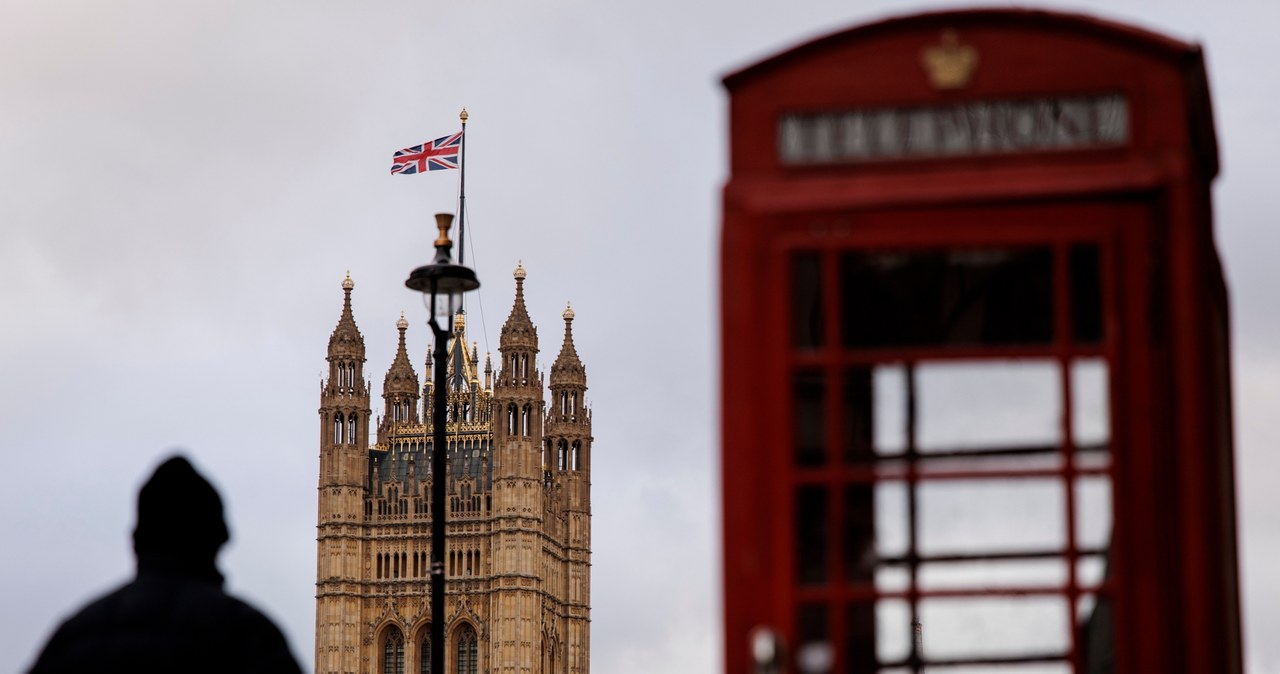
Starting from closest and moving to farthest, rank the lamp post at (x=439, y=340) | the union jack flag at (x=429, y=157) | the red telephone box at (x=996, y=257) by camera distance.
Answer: the red telephone box at (x=996, y=257)
the lamp post at (x=439, y=340)
the union jack flag at (x=429, y=157)

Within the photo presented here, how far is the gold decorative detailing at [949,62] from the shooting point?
19.4ft

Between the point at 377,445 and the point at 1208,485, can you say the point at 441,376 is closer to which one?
the point at 1208,485

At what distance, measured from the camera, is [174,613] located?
6.38 m

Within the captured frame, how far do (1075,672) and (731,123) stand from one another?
144 cm

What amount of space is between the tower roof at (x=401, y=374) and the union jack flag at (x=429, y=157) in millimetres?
27570

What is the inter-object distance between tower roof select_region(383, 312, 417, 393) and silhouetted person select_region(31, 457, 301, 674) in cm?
9062

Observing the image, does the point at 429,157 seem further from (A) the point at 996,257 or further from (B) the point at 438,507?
(A) the point at 996,257

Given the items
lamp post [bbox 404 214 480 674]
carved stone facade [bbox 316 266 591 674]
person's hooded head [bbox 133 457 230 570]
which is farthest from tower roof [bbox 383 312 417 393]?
person's hooded head [bbox 133 457 230 570]

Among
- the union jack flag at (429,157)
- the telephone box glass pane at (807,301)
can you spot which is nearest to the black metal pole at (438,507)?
the telephone box glass pane at (807,301)

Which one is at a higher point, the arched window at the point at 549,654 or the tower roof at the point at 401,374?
the tower roof at the point at 401,374

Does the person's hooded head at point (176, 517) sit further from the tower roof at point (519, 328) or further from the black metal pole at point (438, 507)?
the tower roof at point (519, 328)

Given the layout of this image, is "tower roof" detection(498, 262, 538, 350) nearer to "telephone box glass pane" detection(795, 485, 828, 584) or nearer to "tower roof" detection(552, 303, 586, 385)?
"tower roof" detection(552, 303, 586, 385)

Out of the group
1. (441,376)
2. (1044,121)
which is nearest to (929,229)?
(1044,121)

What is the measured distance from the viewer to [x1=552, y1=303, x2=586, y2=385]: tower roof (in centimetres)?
9544
